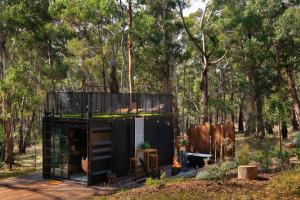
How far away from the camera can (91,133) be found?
49.4ft

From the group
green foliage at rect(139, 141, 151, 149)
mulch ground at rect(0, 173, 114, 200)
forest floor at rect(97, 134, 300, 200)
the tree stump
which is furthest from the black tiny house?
the tree stump

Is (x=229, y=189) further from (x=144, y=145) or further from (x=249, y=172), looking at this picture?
(x=144, y=145)

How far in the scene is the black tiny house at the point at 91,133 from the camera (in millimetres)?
15406

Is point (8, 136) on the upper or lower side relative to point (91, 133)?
lower

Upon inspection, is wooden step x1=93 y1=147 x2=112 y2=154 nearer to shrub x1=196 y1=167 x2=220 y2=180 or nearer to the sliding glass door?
the sliding glass door

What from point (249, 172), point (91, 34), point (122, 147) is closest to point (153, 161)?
point (122, 147)

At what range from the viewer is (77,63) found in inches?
1654

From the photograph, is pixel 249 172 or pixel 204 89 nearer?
pixel 249 172

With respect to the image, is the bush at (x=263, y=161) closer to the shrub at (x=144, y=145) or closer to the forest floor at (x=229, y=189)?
the forest floor at (x=229, y=189)

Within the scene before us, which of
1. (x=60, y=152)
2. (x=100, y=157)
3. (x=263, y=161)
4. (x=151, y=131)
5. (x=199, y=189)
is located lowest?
(x=199, y=189)

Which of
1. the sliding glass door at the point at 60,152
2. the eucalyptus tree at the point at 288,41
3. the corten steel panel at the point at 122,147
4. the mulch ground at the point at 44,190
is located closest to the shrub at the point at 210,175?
the mulch ground at the point at 44,190

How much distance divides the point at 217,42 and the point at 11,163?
54.2ft

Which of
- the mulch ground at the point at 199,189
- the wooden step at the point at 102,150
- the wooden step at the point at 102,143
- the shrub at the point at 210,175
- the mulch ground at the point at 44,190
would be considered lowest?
the mulch ground at the point at 44,190

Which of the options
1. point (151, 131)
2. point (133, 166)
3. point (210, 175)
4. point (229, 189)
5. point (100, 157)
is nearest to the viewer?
point (229, 189)
